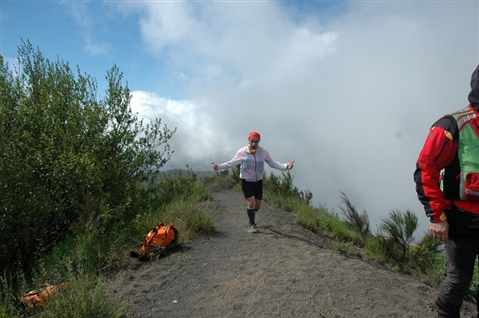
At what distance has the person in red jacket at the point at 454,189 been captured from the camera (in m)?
2.29

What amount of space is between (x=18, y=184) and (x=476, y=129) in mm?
5256

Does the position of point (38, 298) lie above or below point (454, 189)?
below

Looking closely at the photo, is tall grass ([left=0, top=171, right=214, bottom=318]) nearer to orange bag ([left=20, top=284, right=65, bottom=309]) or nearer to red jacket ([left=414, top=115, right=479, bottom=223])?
orange bag ([left=20, top=284, right=65, bottom=309])

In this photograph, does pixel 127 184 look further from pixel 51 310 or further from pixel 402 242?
pixel 402 242

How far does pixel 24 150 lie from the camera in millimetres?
5352

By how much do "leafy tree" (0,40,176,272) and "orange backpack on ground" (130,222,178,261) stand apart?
2.68ft

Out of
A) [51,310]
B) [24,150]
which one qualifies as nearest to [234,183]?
[24,150]

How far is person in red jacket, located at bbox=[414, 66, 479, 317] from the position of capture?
7.52 feet

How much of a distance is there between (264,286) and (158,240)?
6.39 feet

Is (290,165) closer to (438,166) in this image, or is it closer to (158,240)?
(158,240)

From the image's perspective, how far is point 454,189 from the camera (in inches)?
92.4

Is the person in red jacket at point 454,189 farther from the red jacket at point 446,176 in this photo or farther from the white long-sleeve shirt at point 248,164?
the white long-sleeve shirt at point 248,164

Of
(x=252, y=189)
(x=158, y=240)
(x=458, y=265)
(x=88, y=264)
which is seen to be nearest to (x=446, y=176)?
(x=458, y=265)

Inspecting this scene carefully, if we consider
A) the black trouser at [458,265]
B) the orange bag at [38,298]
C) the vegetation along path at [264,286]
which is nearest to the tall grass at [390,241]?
the vegetation along path at [264,286]
